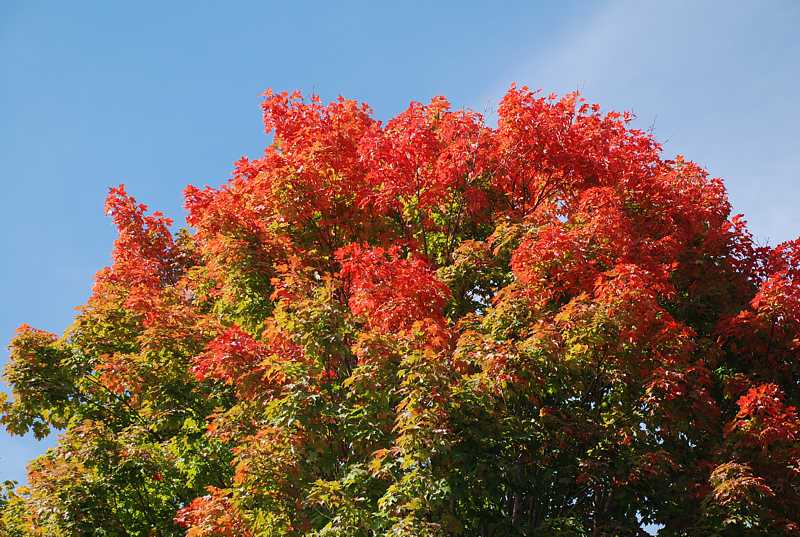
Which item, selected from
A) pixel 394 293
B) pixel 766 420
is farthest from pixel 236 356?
pixel 766 420

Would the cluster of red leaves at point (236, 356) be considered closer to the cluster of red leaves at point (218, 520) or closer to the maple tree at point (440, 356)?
the maple tree at point (440, 356)

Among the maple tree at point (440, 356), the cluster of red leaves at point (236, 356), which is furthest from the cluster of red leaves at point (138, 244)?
the cluster of red leaves at point (236, 356)

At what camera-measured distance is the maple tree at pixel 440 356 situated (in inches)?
552

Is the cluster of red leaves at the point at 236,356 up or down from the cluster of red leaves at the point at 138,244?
down

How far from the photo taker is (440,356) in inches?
553

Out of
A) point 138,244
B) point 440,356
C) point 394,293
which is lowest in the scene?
point 440,356

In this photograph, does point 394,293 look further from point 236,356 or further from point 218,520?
point 218,520

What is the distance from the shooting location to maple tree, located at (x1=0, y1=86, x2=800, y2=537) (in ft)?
46.0

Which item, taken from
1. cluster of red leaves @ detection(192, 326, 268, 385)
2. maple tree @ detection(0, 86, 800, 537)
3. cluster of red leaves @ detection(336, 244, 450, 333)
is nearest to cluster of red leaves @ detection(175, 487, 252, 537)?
maple tree @ detection(0, 86, 800, 537)

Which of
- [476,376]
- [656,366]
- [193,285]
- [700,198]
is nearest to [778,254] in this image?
[700,198]

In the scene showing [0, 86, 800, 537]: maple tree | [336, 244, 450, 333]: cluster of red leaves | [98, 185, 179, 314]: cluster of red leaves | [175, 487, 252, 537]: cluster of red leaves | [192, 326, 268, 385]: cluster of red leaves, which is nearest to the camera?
[0, 86, 800, 537]: maple tree

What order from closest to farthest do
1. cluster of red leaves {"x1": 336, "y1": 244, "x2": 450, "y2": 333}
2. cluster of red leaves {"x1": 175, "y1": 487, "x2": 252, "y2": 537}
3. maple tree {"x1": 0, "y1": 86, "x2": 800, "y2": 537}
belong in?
maple tree {"x1": 0, "y1": 86, "x2": 800, "y2": 537} → cluster of red leaves {"x1": 175, "y1": 487, "x2": 252, "y2": 537} → cluster of red leaves {"x1": 336, "y1": 244, "x2": 450, "y2": 333}

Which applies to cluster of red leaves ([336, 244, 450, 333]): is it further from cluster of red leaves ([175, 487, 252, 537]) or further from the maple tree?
cluster of red leaves ([175, 487, 252, 537])

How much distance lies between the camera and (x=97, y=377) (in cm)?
1995
